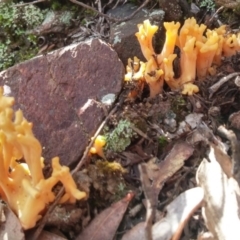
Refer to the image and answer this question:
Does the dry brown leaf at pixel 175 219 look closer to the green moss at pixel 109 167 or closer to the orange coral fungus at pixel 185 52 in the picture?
the green moss at pixel 109 167

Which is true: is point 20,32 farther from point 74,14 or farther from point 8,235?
point 8,235

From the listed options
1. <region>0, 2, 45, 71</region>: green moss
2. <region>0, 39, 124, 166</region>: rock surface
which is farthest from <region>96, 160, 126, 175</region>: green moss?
<region>0, 2, 45, 71</region>: green moss

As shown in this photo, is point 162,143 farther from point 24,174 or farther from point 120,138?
point 24,174

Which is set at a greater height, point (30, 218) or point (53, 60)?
point (53, 60)

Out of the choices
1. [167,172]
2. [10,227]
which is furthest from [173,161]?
[10,227]

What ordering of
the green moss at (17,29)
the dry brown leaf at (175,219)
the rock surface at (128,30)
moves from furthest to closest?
the green moss at (17,29) → the rock surface at (128,30) → the dry brown leaf at (175,219)

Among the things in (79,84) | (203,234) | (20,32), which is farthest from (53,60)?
(203,234)

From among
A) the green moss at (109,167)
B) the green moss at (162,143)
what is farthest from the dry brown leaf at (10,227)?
the green moss at (162,143)
